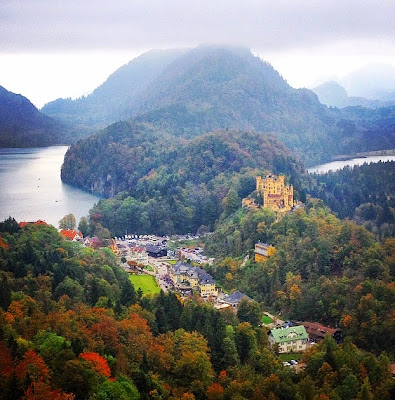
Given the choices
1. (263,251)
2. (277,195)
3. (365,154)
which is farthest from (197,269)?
(365,154)

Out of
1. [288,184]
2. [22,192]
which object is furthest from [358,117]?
[22,192]

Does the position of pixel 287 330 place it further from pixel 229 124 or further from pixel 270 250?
pixel 229 124

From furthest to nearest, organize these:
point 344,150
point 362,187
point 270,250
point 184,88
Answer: point 184,88, point 344,150, point 362,187, point 270,250

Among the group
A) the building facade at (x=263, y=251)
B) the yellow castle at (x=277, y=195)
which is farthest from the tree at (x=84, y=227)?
the building facade at (x=263, y=251)

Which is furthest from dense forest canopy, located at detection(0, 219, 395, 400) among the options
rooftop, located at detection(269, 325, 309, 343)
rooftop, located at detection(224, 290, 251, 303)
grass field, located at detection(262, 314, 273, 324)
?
rooftop, located at detection(224, 290, 251, 303)

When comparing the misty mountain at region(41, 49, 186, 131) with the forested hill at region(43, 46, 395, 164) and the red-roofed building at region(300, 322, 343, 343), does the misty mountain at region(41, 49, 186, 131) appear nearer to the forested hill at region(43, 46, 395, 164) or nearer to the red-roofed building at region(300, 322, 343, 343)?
the forested hill at region(43, 46, 395, 164)

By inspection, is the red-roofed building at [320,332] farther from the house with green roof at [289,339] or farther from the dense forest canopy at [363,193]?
the dense forest canopy at [363,193]
